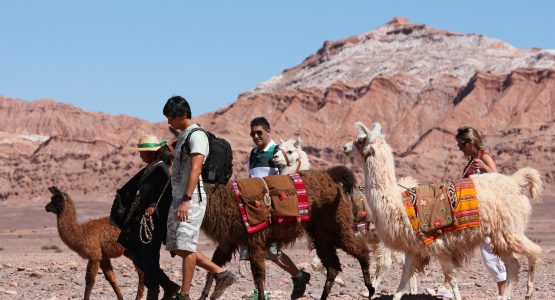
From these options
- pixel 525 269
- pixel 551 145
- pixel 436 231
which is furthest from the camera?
pixel 551 145

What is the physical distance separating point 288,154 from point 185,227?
A: 3569 mm

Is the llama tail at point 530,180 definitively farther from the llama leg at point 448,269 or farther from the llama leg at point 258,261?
the llama leg at point 258,261

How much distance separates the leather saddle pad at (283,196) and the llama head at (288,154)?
61.5 inches

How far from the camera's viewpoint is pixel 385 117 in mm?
106438

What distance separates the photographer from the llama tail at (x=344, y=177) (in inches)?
340

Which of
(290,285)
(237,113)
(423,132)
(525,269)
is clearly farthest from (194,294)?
(237,113)

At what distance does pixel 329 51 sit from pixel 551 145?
203ft

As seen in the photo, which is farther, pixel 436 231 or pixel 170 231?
pixel 436 231

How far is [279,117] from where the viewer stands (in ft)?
355

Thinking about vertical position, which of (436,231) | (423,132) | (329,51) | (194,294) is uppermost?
(329,51)

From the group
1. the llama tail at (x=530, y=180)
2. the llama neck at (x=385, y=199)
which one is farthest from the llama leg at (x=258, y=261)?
the llama tail at (x=530, y=180)

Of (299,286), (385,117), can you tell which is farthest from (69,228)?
(385,117)

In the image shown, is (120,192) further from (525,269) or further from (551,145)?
(551,145)

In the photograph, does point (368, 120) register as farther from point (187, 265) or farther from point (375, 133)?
point (187, 265)
